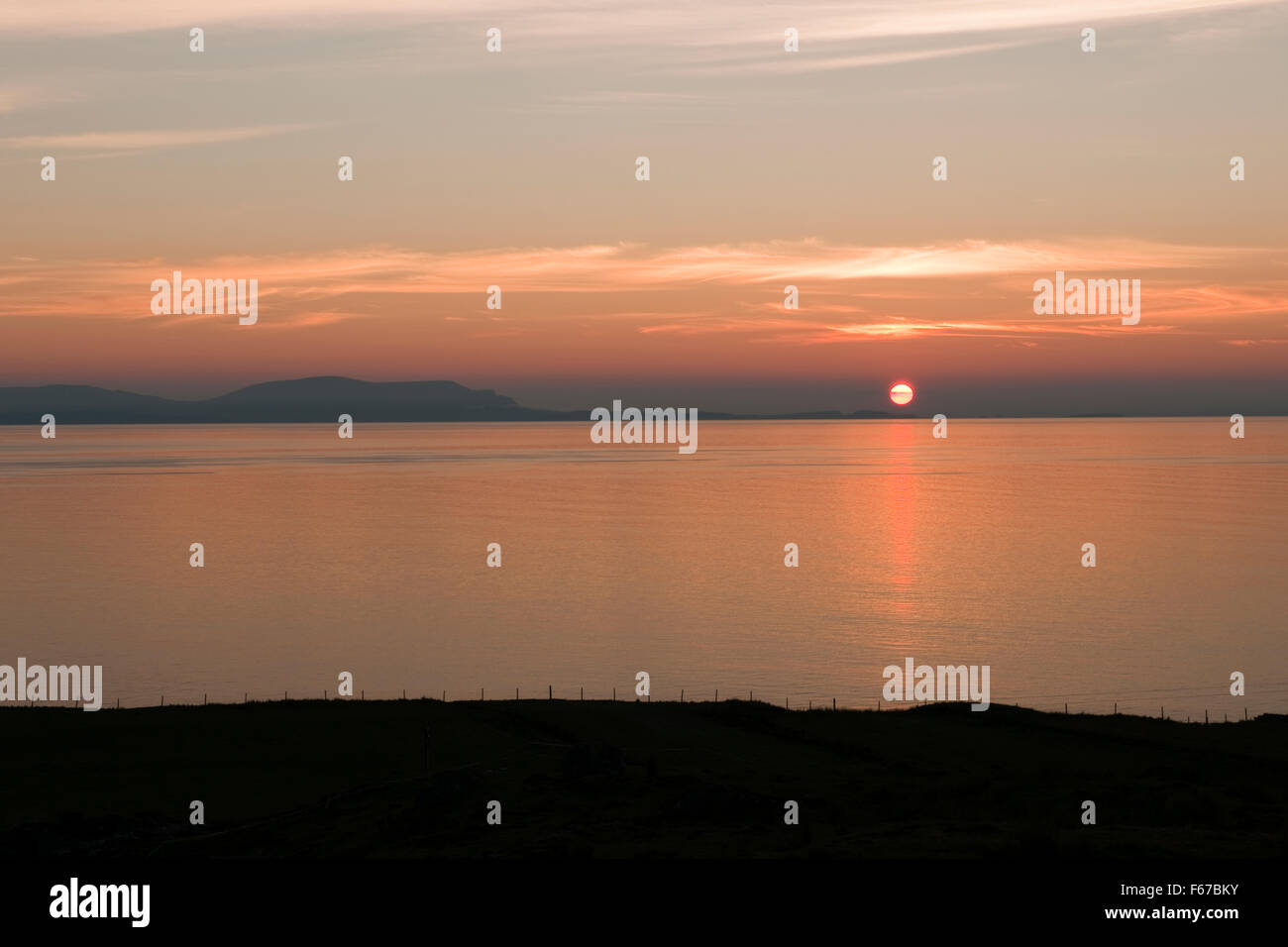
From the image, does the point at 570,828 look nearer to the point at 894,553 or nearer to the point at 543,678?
the point at 543,678

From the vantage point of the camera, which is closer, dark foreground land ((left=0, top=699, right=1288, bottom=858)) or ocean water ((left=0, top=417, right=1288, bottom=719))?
dark foreground land ((left=0, top=699, right=1288, bottom=858))

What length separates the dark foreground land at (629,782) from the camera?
3391 centimetres

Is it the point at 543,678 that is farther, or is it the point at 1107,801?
the point at 543,678

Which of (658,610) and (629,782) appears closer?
(629,782)

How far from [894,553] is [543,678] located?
79736mm

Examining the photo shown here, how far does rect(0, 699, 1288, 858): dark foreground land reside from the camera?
3391 centimetres

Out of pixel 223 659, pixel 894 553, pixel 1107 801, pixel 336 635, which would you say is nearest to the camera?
pixel 1107 801

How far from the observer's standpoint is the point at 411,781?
4266cm

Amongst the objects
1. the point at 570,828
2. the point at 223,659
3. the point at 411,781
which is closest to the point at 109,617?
the point at 223,659

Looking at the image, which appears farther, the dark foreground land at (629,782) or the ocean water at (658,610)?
the ocean water at (658,610)

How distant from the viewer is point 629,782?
136 ft
